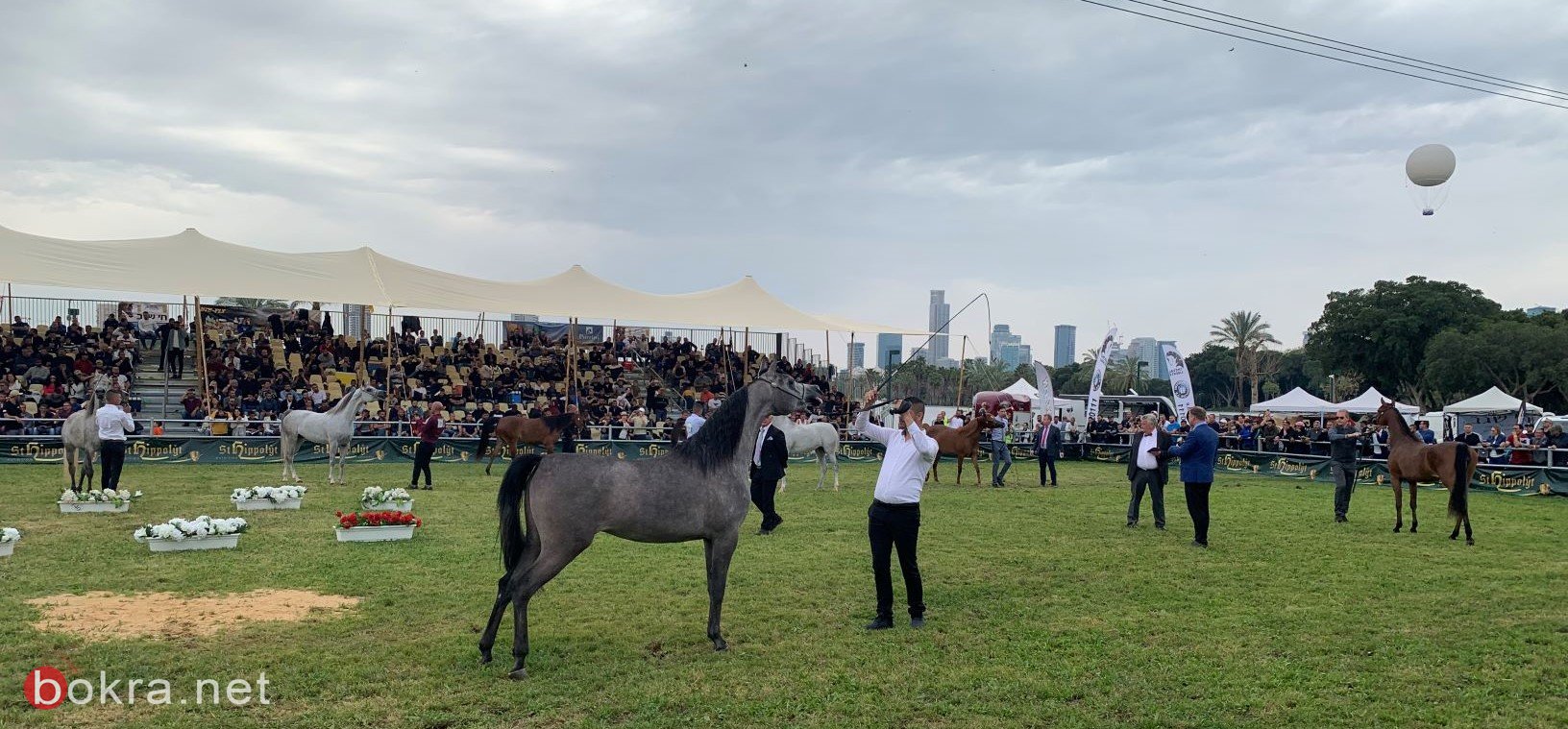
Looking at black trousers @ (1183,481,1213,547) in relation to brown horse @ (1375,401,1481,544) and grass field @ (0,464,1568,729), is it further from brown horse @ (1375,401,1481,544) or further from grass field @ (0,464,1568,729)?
brown horse @ (1375,401,1481,544)

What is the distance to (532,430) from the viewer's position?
23.5 metres

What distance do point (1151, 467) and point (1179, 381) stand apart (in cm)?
1884

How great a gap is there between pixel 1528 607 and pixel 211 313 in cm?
3636

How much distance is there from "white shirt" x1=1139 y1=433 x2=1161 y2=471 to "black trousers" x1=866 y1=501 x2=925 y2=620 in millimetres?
7605

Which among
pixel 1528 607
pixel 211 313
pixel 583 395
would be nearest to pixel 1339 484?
pixel 1528 607

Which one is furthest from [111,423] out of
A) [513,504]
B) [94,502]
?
[513,504]

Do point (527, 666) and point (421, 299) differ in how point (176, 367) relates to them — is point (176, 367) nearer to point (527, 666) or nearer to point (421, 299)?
point (421, 299)

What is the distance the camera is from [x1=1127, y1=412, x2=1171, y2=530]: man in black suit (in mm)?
14250

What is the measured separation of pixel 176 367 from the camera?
29.4m

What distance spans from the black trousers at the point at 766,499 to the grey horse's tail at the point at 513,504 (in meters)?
6.73

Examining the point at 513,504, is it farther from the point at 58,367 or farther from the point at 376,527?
the point at 58,367

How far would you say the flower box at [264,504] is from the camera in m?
14.9

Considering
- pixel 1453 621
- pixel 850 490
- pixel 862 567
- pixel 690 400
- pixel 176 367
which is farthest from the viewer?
pixel 690 400

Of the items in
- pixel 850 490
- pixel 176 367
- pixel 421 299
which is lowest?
pixel 850 490
